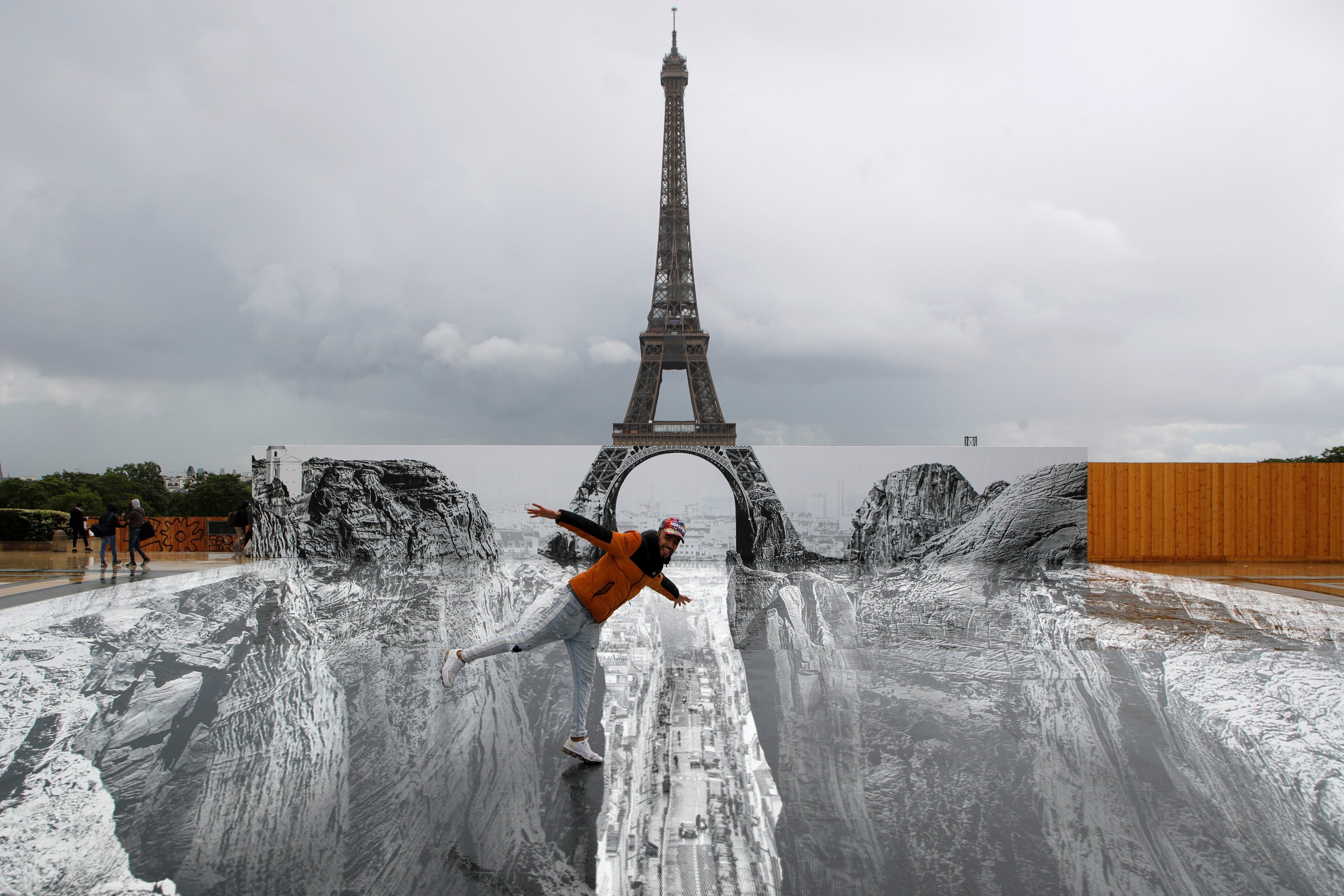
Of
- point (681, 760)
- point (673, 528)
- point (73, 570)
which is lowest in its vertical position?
point (73, 570)

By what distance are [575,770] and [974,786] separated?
1.91 metres

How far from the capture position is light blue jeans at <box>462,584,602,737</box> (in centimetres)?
356

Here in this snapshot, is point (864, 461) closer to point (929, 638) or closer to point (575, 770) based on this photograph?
point (929, 638)

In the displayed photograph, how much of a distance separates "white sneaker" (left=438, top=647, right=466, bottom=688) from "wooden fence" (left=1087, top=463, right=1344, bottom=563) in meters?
12.1

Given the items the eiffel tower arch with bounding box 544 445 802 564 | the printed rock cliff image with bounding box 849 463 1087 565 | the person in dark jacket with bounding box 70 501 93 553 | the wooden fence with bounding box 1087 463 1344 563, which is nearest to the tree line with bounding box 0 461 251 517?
the person in dark jacket with bounding box 70 501 93 553

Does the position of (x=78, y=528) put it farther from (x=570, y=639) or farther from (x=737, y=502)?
(x=570, y=639)

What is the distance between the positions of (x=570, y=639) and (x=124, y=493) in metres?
54.4

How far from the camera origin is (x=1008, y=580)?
33.7 ft

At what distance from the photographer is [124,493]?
4559cm

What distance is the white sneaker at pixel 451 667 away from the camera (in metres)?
3.58

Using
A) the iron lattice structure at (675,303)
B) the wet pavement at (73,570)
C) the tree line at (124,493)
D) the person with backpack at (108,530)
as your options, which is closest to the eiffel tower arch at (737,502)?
the wet pavement at (73,570)

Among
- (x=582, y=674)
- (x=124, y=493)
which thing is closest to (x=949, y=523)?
(x=582, y=674)

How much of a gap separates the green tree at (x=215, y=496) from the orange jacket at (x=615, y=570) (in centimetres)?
4221

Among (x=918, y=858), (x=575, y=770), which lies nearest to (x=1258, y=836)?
(x=918, y=858)
